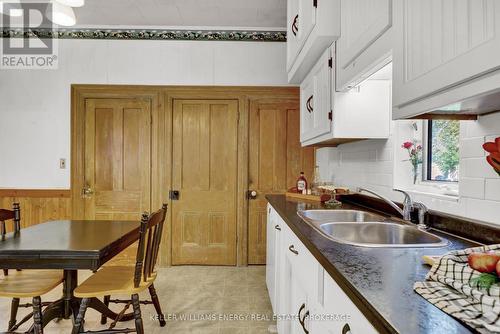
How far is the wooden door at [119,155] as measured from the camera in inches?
137

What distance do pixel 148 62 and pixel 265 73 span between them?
132 cm

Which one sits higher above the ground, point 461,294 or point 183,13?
point 183,13

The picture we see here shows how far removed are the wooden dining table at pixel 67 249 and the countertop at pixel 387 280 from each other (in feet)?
3.91

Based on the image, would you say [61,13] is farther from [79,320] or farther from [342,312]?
[342,312]

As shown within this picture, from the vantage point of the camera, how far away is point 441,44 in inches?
32.9

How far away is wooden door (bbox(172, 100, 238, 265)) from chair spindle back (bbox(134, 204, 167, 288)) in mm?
1421

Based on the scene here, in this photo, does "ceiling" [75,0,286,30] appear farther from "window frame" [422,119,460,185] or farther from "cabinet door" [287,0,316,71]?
"window frame" [422,119,460,185]

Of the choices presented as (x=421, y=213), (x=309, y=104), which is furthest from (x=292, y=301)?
(x=309, y=104)

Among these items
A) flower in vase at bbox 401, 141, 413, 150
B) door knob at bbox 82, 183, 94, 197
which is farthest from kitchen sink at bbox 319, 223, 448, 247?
door knob at bbox 82, 183, 94, 197

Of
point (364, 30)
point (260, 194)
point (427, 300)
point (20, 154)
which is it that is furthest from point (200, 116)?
point (427, 300)

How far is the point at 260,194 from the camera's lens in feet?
11.6

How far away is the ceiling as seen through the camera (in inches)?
116

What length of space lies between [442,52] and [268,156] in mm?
2721

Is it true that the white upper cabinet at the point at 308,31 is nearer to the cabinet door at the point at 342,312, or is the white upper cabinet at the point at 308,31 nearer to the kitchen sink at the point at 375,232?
the kitchen sink at the point at 375,232
